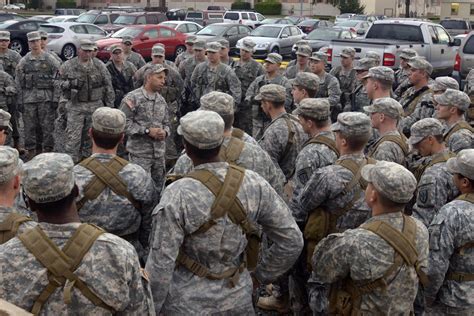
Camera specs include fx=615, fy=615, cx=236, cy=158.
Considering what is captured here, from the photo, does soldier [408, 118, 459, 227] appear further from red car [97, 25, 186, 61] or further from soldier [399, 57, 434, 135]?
red car [97, 25, 186, 61]

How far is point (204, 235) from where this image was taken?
139 inches

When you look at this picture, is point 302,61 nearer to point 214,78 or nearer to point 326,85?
point 326,85

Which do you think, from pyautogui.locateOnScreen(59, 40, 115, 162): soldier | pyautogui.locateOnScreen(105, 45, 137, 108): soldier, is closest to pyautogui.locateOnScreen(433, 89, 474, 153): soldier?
pyautogui.locateOnScreen(59, 40, 115, 162): soldier

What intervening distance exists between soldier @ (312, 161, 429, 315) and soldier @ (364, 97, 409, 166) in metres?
1.73

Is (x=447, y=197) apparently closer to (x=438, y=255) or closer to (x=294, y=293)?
(x=438, y=255)

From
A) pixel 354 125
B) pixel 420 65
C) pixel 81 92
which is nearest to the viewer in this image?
pixel 354 125

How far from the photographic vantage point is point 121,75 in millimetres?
11016

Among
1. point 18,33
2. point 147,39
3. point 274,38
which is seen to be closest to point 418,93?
point 147,39

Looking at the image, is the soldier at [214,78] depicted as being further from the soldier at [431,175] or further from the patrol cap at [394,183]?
the patrol cap at [394,183]

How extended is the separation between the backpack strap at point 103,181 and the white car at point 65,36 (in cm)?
2011

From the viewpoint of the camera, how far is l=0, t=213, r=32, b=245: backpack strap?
3.41 metres

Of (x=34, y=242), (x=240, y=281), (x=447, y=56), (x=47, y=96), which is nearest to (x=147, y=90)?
(x=47, y=96)

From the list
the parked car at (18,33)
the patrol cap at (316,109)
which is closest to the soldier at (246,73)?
the patrol cap at (316,109)

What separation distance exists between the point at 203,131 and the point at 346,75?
768 cm
